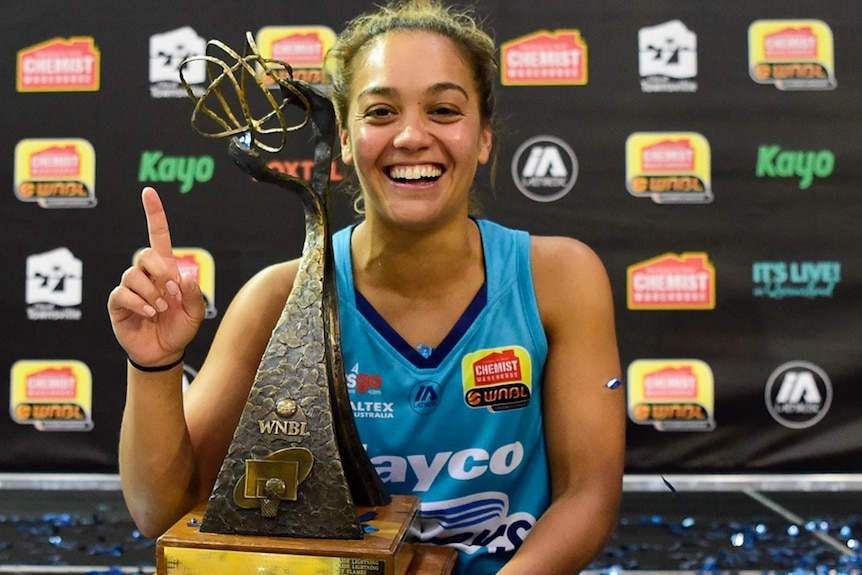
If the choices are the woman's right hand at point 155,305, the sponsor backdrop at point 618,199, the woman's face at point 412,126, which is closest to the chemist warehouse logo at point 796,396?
the sponsor backdrop at point 618,199

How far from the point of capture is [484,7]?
9.84 feet

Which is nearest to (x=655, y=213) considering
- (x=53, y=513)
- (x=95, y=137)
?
(x=95, y=137)

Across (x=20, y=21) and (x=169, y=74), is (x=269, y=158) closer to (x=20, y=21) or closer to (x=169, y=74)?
(x=169, y=74)

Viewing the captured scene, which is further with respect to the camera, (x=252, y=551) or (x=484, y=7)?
(x=484, y=7)

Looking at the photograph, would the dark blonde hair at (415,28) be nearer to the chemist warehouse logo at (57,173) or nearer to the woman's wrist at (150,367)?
the woman's wrist at (150,367)

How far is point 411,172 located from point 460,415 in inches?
12.7

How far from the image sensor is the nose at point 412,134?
1.03 m

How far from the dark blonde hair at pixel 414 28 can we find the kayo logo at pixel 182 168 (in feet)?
6.14

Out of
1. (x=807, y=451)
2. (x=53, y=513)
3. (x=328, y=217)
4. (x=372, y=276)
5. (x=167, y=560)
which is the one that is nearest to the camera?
(x=167, y=560)

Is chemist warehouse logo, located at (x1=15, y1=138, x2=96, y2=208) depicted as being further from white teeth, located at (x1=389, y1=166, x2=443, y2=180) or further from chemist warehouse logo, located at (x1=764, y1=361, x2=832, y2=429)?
chemist warehouse logo, located at (x1=764, y1=361, x2=832, y2=429)

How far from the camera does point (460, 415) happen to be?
115 cm

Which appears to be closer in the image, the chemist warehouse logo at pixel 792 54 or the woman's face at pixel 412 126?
the woman's face at pixel 412 126

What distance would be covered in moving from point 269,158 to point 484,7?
2.90 ft

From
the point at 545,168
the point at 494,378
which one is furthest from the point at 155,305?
the point at 545,168
